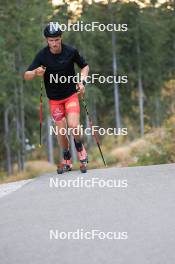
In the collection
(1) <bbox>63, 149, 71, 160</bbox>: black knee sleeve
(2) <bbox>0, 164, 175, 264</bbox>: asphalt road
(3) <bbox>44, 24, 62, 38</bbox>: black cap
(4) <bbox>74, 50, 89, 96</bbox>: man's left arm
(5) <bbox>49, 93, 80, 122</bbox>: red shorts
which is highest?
(3) <bbox>44, 24, 62, 38</bbox>: black cap

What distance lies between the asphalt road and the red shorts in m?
0.92

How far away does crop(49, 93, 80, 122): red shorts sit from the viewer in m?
9.73

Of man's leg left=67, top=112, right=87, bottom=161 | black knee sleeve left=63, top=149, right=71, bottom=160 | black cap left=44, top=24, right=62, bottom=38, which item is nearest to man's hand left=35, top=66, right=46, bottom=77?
black cap left=44, top=24, right=62, bottom=38

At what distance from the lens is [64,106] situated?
9.91 metres

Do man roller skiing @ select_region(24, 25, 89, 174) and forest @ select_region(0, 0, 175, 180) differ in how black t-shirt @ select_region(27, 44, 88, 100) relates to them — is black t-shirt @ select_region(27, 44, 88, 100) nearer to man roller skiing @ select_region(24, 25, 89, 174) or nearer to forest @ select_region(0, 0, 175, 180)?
man roller skiing @ select_region(24, 25, 89, 174)

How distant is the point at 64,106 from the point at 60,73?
2.23 feet

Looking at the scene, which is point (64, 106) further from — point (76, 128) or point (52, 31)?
point (52, 31)

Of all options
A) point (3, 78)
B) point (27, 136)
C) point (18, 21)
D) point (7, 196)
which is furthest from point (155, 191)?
point (27, 136)

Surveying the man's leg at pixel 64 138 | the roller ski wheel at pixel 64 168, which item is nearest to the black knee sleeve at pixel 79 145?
the man's leg at pixel 64 138

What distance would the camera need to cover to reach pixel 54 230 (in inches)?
277

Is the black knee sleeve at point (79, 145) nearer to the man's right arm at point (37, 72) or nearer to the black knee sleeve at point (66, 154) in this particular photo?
the black knee sleeve at point (66, 154)

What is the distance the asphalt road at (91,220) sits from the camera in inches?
246

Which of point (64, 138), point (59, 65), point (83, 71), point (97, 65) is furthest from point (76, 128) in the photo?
point (97, 65)

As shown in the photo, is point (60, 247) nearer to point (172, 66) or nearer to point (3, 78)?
point (3, 78)
